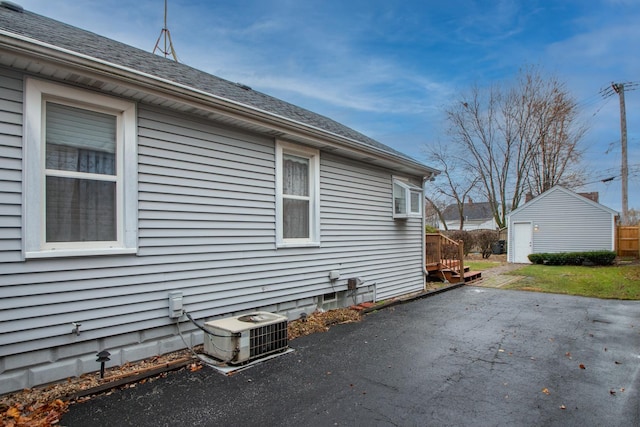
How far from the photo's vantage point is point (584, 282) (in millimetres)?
10875

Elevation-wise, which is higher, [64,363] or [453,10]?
[453,10]

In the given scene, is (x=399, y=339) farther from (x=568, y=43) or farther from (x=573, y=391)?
(x=568, y=43)

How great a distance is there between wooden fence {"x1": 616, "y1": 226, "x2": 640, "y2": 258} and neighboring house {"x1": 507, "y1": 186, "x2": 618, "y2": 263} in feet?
6.79

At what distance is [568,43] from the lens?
15602mm

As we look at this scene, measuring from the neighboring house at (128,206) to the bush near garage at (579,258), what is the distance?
1494cm

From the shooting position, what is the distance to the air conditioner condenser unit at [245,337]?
12.8ft

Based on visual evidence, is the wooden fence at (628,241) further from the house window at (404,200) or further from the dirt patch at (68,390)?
the dirt patch at (68,390)

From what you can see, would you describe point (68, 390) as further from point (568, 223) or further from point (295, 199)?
point (568, 223)

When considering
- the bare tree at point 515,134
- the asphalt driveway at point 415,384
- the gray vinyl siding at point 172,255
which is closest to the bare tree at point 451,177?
the bare tree at point 515,134

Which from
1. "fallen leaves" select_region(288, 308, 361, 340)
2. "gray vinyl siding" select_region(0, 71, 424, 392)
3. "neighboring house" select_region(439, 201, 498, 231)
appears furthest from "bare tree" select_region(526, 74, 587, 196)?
"gray vinyl siding" select_region(0, 71, 424, 392)

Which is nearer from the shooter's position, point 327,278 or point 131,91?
point 131,91

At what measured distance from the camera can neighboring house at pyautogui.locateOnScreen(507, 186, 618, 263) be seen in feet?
54.3

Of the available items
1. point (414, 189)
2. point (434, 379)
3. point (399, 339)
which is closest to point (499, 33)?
point (414, 189)

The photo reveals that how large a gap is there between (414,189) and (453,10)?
857 cm
